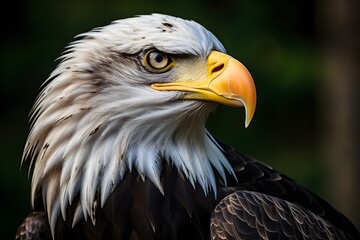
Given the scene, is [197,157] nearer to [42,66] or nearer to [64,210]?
[64,210]

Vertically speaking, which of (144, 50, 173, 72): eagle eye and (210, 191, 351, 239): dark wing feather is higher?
(144, 50, 173, 72): eagle eye

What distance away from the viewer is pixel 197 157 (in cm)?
419

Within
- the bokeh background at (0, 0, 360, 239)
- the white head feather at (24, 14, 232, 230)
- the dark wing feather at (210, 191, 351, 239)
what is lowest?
the bokeh background at (0, 0, 360, 239)

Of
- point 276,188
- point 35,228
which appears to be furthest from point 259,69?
point 35,228

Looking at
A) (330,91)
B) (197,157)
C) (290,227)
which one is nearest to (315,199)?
(290,227)

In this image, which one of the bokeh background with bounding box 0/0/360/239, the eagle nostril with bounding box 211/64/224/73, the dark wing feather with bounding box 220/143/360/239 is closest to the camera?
the eagle nostril with bounding box 211/64/224/73

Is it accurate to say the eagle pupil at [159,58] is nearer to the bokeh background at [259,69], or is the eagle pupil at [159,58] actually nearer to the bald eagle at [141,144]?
the bald eagle at [141,144]

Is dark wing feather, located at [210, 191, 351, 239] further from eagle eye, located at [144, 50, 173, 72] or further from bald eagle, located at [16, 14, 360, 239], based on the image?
eagle eye, located at [144, 50, 173, 72]

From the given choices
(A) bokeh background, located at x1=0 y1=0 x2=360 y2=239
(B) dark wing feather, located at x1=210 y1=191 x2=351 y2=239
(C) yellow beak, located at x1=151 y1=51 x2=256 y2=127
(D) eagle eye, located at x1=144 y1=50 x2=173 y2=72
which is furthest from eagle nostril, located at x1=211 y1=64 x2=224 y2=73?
(A) bokeh background, located at x1=0 y1=0 x2=360 y2=239

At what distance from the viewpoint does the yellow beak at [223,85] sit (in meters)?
3.88

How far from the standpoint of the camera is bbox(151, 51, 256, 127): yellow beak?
12.7 feet

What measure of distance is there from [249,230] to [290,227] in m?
0.23

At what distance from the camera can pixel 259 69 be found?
336 inches

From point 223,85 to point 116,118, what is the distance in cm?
51
